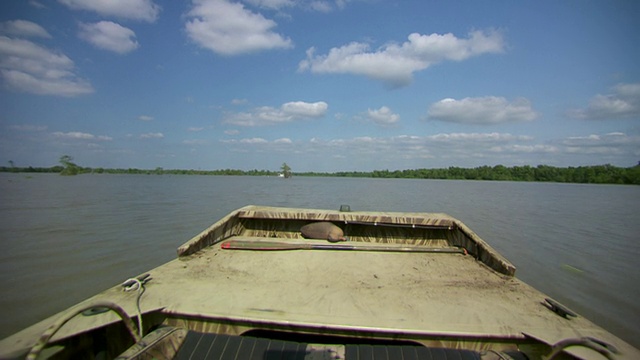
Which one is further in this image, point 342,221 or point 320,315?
point 342,221

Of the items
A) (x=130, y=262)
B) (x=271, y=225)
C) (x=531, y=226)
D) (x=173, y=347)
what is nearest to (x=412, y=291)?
(x=173, y=347)

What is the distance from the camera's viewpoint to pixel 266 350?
1872mm

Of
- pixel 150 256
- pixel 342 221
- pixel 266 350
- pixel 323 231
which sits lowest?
pixel 150 256

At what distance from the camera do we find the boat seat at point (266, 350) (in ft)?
5.94

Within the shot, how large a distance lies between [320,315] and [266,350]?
0.47 meters

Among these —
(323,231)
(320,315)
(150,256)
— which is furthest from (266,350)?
(150,256)

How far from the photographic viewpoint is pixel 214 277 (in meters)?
3.04

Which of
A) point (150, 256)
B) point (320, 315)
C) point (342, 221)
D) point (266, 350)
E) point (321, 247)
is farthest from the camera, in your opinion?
point (150, 256)

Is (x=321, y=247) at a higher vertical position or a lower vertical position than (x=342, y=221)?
lower

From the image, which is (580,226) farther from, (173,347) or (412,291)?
(173,347)

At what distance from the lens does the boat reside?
1.83 meters

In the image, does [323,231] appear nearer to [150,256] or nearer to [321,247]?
[321,247]

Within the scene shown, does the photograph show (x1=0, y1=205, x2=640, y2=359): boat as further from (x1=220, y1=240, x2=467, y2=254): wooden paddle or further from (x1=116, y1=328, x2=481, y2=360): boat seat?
(x1=220, y1=240, x2=467, y2=254): wooden paddle

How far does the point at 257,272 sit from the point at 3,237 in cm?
927
